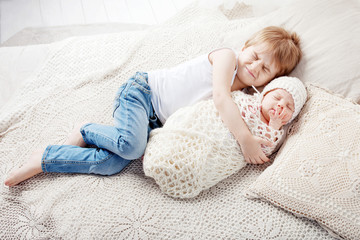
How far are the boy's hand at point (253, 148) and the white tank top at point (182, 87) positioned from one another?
11.6 inches

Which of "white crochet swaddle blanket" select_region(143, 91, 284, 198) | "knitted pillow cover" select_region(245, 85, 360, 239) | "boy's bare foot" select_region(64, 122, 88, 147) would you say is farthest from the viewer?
"boy's bare foot" select_region(64, 122, 88, 147)

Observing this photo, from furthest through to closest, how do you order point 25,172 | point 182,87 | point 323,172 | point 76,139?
point 182,87, point 76,139, point 25,172, point 323,172

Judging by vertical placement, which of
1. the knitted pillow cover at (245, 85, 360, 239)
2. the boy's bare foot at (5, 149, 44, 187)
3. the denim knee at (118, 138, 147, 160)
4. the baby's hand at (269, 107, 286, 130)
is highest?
the boy's bare foot at (5, 149, 44, 187)

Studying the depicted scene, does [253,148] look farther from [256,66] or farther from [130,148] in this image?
[130,148]

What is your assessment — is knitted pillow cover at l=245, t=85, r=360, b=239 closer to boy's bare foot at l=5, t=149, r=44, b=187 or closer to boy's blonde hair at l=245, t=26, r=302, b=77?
boy's blonde hair at l=245, t=26, r=302, b=77

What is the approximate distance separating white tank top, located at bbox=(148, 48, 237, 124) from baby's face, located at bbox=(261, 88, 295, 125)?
7.7 inches

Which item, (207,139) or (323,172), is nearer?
(323,172)

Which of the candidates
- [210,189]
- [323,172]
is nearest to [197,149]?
[210,189]

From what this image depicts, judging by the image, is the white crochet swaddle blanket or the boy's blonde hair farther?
the boy's blonde hair

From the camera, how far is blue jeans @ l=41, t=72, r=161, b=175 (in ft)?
3.55

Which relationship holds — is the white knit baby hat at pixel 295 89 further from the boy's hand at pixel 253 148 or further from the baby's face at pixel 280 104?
the boy's hand at pixel 253 148

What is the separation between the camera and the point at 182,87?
1.28m

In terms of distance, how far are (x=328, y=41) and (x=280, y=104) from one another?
37 cm

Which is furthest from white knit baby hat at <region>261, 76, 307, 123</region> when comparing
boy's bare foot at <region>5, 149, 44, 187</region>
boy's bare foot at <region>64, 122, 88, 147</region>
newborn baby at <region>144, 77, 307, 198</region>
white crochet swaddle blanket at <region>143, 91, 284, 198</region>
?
boy's bare foot at <region>5, 149, 44, 187</region>
